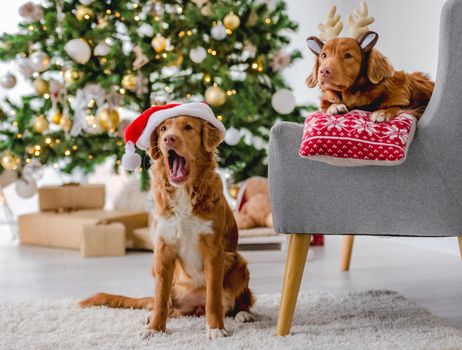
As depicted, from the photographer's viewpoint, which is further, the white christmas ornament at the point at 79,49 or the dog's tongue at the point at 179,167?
the white christmas ornament at the point at 79,49

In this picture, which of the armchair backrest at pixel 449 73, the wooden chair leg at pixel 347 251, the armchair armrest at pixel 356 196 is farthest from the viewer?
the wooden chair leg at pixel 347 251

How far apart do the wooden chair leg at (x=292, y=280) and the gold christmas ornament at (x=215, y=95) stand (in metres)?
1.86

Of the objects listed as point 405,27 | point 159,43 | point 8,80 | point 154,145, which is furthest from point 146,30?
point 154,145

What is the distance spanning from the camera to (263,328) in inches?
75.3

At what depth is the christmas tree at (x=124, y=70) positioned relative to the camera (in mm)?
3662

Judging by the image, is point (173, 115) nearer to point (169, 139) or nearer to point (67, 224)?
point (169, 139)

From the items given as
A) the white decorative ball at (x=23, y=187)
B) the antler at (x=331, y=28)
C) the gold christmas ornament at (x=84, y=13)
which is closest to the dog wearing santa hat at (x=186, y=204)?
the antler at (x=331, y=28)

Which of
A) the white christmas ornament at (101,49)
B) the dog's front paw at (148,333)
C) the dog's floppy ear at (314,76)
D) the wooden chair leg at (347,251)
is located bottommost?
the wooden chair leg at (347,251)

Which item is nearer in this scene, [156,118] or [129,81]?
[156,118]

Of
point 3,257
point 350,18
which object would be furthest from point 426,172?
point 3,257

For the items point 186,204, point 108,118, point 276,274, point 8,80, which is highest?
point 8,80

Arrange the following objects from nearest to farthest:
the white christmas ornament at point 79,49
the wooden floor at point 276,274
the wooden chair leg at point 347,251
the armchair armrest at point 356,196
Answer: the armchair armrest at point 356,196 → the wooden floor at point 276,274 → the wooden chair leg at point 347,251 → the white christmas ornament at point 79,49

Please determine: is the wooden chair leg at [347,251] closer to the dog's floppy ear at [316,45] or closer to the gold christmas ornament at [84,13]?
the dog's floppy ear at [316,45]

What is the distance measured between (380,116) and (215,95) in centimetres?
196
